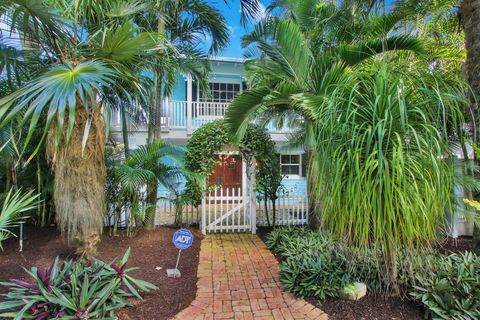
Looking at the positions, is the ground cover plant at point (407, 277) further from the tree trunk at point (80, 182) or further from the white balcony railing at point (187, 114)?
the white balcony railing at point (187, 114)

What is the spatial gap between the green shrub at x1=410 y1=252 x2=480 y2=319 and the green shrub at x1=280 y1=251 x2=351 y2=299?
29.3 inches

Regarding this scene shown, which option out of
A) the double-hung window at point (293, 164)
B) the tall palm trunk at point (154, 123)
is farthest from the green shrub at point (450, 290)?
the double-hung window at point (293, 164)

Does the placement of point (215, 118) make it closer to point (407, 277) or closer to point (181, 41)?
point (181, 41)

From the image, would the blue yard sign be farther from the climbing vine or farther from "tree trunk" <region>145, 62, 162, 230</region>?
the climbing vine

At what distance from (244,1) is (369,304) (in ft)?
19.3

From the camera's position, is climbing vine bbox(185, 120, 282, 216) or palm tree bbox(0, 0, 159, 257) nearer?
palm tree bbox(0, 0, 159, 257)

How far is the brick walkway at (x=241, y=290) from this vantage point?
9.81 ft

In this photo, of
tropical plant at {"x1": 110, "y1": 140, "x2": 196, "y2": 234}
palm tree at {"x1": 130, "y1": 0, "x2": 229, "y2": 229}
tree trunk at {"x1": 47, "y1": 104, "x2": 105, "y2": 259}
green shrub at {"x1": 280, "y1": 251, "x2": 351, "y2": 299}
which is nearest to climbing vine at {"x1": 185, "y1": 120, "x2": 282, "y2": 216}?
tropical plant at {"x1": 110, "y1": 140, "x2": 196, "y2": 234}

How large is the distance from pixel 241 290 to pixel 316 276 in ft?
3.19

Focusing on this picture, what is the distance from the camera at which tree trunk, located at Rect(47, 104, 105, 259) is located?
3.45 metres

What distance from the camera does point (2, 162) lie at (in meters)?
4.28

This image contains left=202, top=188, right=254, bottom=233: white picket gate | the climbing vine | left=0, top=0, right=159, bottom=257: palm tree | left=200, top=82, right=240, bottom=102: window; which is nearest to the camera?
left=0, top=0, right=159, bottom=257: palm tree

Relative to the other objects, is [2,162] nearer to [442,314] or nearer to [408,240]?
[408,240]

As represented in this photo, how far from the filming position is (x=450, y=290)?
274 cm
